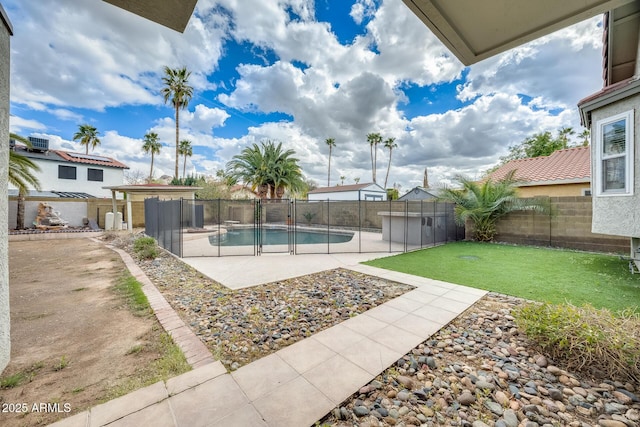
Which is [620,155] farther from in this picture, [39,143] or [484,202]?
[39,143]

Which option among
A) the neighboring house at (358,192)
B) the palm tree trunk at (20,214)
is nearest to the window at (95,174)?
the palm tree trunk at (20,214)

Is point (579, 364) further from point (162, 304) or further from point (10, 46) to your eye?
point (10, 46)

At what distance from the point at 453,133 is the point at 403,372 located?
68.9 feet

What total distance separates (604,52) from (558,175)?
7205 millimetres

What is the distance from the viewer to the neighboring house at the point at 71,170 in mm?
18625

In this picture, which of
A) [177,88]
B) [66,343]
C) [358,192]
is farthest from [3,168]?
[358,192]

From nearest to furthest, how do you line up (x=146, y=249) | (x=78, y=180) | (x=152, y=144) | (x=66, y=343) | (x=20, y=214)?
(x=66, y=343), (x=146, y=249), (x=20, y=214), (x=78, y=180), (x=152, y=144)

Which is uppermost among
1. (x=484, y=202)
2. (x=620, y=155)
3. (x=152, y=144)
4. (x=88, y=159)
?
(x=152, y=144)

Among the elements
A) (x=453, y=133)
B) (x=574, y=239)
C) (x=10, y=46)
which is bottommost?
(x=574, y=239)

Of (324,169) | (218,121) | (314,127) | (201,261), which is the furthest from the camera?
(324,169)

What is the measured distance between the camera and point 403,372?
2.26 m

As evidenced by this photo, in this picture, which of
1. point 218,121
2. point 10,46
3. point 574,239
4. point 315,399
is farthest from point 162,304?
point 218,121

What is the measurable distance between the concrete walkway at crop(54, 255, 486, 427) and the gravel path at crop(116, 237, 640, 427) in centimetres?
13

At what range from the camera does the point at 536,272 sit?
5.54 m
